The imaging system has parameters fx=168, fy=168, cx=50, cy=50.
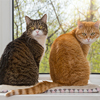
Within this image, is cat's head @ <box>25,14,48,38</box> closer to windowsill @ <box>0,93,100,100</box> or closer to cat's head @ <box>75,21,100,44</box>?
cat's head @ <box>75,21,100,44</box>

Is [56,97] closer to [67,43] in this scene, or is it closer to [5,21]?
[67,43]

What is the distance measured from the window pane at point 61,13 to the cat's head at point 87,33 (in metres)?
0.36

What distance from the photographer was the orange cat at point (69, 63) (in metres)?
1.23

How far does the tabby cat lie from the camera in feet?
4.11

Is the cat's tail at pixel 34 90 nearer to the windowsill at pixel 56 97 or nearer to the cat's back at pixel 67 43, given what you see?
the windowsill at pixel 56 97

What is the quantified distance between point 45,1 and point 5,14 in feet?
1.42

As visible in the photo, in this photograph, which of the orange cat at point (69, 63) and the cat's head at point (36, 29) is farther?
the cat's head at point (36, 29)

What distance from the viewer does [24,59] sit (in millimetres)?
1296

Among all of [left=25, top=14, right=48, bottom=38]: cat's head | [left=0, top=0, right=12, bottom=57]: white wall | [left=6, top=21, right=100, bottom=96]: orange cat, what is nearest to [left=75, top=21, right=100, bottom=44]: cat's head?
[left=6, top=21, right=100, bottom=96]: orange cat

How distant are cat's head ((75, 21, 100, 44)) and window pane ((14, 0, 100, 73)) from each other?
0.36 meters

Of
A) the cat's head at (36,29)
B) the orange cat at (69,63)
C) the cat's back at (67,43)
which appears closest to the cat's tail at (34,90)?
the orange cat at (69,63)

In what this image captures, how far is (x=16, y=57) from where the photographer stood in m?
1.28

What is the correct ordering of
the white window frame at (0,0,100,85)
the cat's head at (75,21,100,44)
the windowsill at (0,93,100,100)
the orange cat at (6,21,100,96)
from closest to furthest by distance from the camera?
the windowsill at (0,93,100,100)
the orange cat at (6,21,100,96)
the cat's head at (75,21,100,44)
the white window frame at (0,0,100,85)

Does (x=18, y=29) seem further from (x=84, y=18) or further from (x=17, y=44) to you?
(x=84, y=18)
